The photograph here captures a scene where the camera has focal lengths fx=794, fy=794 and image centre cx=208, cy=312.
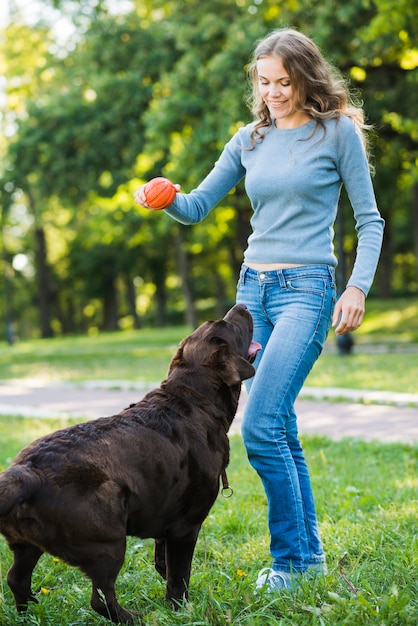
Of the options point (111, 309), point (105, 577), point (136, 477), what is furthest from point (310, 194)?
point (111, 309)

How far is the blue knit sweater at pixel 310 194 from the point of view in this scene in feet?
12.3

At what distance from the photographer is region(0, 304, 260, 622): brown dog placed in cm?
311

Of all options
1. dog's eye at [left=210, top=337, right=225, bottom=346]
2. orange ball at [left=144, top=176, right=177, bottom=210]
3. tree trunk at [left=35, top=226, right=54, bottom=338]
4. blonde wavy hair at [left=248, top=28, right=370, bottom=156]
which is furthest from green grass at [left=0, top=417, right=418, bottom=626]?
tree trunk at [left=35, top=226, right=54, bottom=338]

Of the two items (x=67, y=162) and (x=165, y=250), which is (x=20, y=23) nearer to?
(x=67, y=162)

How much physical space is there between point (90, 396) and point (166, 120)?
904cm

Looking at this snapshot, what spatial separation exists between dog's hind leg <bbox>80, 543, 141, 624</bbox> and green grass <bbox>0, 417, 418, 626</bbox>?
0.65 feet

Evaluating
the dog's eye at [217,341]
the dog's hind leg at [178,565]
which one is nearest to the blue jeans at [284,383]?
the dog's eye at [217,341]

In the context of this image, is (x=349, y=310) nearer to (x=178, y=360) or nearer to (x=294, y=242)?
(x=294, y=242)

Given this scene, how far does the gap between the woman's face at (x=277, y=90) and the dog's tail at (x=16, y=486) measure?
2.05 metres

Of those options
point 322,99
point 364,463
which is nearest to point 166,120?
point 364,463

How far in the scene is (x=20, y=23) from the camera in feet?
99.3

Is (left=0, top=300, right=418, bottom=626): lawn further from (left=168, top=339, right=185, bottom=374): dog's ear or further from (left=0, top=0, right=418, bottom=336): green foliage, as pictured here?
(left=0, top=0, right=418, bottom=336): green foliage

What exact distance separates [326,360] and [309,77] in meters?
12.6

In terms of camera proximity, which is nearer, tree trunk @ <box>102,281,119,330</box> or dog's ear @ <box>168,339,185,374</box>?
dog's ear @ <box>168,339,185,374</box>
